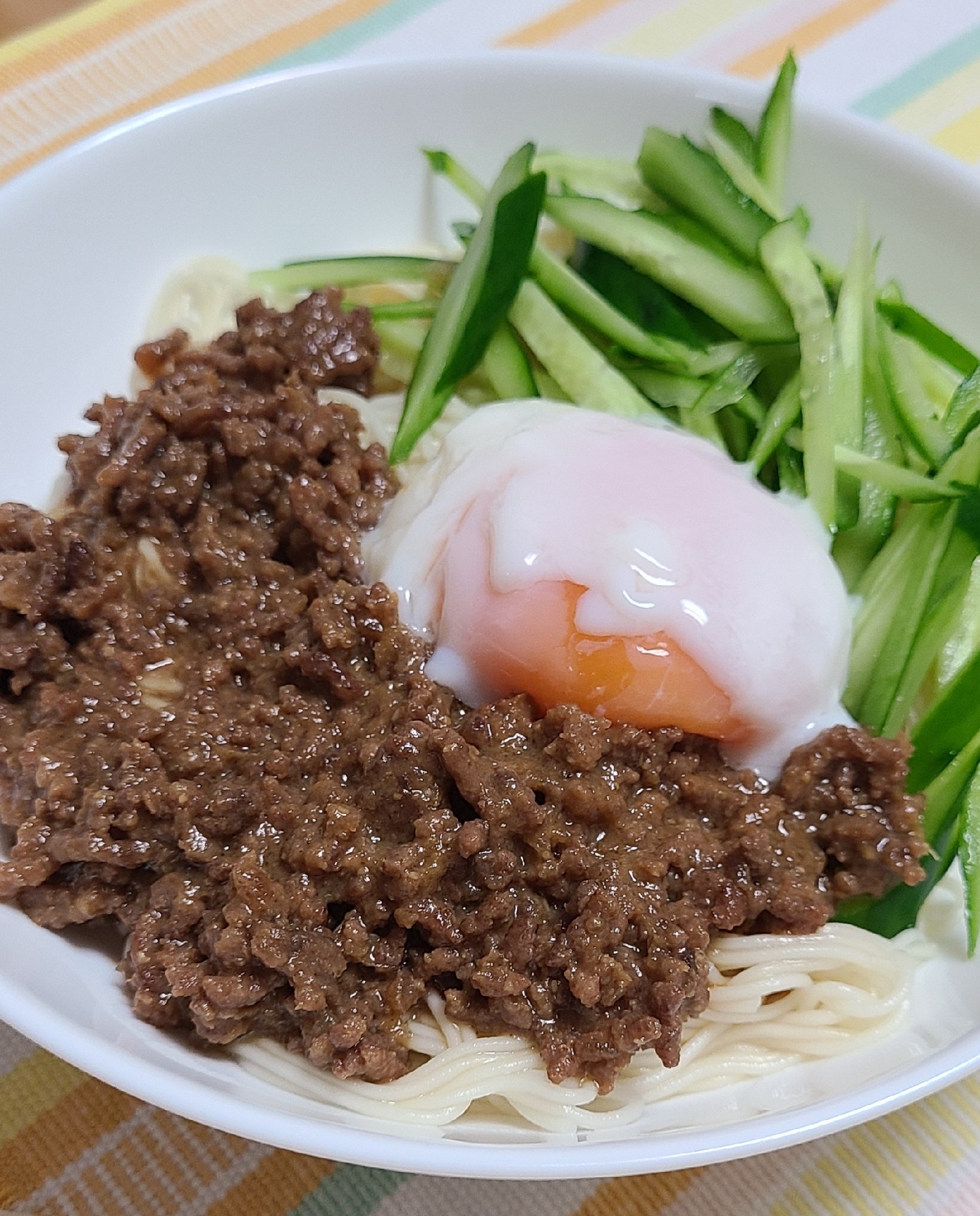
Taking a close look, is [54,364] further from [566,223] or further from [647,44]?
[647,44]

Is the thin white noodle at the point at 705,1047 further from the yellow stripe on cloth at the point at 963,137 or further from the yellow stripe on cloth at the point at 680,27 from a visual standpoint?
the yellow stripe on cloth at the point at 680,27

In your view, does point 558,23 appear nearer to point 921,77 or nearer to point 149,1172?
point 921,77

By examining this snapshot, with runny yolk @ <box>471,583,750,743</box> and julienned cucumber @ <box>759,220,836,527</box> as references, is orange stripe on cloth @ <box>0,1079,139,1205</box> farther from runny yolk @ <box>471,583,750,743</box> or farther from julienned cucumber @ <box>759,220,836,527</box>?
julienned cucumber @ <box>759,220,836,527</box>

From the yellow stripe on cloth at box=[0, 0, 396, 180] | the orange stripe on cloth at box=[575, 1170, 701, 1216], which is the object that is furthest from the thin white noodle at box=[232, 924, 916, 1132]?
the yellow stripe on cloth at box=[0, 0, 396, 180]

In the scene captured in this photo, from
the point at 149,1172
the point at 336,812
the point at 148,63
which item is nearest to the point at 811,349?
the point at 336,812

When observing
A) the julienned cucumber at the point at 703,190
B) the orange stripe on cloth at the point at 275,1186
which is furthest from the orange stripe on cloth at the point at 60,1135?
the julienned cucumber at the point at 703,190

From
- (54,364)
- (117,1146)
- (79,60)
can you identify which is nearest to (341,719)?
(117,1146)
